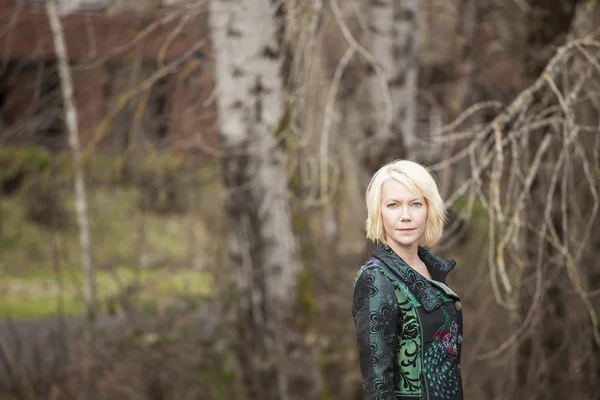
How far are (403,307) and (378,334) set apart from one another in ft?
0.36

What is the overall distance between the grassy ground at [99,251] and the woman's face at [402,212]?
376 inches

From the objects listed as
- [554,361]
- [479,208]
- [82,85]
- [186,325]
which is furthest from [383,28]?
[479,208]

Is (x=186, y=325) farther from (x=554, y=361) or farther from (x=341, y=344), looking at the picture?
(x=554, y=361)

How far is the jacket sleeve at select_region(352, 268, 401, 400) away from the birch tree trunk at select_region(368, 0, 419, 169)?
4101 millimetres

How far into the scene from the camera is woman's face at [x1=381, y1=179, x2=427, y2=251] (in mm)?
2795

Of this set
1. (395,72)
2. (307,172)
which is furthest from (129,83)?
(395,72)

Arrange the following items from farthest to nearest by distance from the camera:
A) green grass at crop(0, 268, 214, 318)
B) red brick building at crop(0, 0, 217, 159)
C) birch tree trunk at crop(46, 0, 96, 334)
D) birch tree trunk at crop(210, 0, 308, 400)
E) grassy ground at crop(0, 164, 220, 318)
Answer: grassy ground at crop(0, 164, 220, 318), green grass at crop(0, 268, 214, 318), birch tree trunk at crop(46, 0, 96, 334), red brick building at crop(0, 0, 217, 159), birch tree trunk at crop(210, 0, 308, 400)

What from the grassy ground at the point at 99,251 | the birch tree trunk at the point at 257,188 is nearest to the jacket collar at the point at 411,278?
the birch tree trunk at the point at 257,188

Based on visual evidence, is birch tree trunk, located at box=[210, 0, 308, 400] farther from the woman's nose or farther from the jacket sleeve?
the jacket sleeve

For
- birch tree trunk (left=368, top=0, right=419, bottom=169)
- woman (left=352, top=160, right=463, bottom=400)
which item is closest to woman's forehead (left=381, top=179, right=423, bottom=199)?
woman (left=352, top=160, right=463, bottom=400)

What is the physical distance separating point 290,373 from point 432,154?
213 centimetres

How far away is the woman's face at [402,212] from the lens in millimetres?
2795

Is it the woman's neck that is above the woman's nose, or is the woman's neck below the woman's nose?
below

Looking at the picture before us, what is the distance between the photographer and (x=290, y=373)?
8023mm
